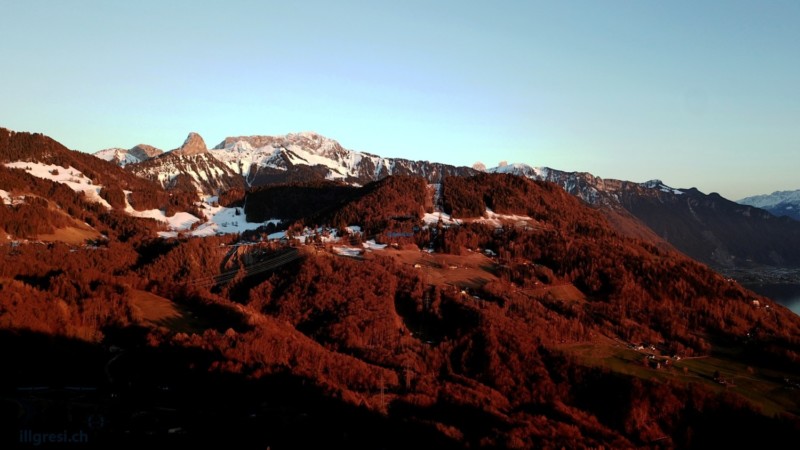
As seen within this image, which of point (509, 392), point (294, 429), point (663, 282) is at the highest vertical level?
point (663, 282)

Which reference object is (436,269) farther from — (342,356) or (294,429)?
(294,429)

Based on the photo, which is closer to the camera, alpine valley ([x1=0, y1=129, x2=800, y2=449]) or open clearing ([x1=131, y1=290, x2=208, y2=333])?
alpine valley ([x1=0, y1=129, x2=800, y2=449])

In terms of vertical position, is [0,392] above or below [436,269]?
below

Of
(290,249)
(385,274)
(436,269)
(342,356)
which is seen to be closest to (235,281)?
(290,249)

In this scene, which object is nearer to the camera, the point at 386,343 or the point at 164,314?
the point at 164,314

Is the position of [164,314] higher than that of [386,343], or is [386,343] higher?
[164,314]

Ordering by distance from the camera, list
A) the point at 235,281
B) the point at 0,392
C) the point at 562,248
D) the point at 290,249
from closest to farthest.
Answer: the point at 0,392, the point at 235,281, the point at 290,249, the point at 562,248

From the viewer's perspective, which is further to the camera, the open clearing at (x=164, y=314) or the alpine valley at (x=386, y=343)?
the open clearing at (x=164, y=314)

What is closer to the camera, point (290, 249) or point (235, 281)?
point (235, 281)
